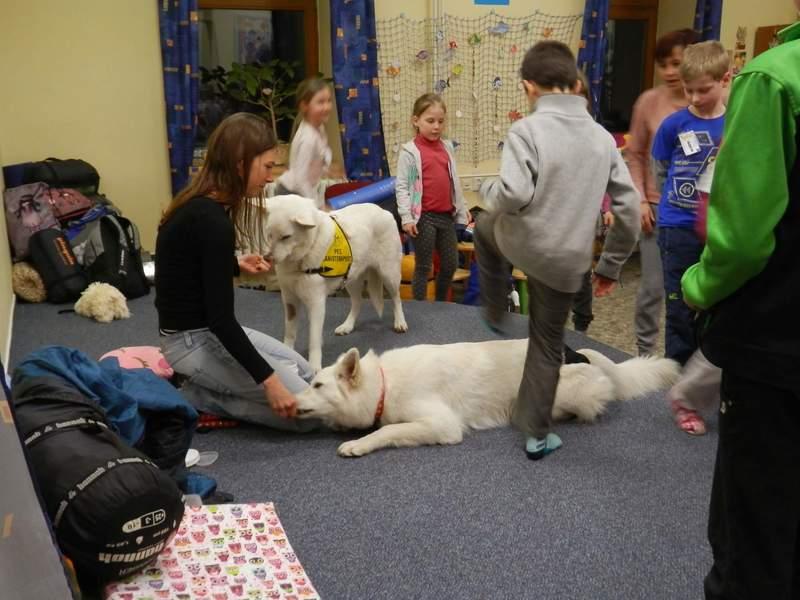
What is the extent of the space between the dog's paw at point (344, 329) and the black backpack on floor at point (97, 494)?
2482 millimetres

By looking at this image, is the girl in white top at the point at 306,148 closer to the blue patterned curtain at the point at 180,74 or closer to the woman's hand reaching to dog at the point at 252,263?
the woman's hand reaching to dog at the point at 252,263

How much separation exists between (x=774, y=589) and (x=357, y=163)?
4919 mm

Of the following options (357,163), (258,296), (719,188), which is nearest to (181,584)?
(719,188)

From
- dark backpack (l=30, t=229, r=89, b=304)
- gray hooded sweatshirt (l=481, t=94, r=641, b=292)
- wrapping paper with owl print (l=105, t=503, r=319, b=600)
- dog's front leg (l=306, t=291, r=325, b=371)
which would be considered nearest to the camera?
→ wrapping paper with owl print (l=105, t=503, r=319, b=600)

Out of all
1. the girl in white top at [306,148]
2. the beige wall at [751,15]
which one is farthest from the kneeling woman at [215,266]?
the beige wall at [751,15]

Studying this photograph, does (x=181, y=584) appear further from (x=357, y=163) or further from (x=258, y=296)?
(x=357, y=163)

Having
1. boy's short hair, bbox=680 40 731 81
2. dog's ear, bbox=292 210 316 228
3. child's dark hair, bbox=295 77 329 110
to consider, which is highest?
boy's short hair, bbox=680 40 731 81

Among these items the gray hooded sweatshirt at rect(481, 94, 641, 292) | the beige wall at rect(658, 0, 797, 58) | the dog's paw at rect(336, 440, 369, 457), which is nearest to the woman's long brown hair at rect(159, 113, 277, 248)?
the gray hooded sweatshirt at rect(481, 94, 641, 292)

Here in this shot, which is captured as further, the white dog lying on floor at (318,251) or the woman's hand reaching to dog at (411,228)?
the woman's hand reaching to dog at (411,228)

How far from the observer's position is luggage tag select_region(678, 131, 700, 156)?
111 inches

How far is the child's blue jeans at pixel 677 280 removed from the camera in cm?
291

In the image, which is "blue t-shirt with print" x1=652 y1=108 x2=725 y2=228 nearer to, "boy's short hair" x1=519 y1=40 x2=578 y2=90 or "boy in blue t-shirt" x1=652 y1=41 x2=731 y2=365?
"boy in blue t-shirt" x1=652 y1=41 x2=731 y2=365

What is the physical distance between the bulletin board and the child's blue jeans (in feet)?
11.0

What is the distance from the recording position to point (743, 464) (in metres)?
1.24
